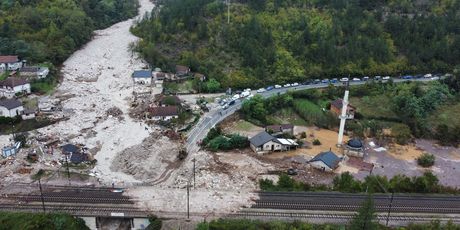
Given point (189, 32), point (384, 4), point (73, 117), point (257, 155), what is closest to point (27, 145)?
point (73, 117)

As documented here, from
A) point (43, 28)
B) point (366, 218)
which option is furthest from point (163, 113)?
point (43, 28)

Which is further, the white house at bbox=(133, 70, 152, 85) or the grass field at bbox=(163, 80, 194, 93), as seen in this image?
the white house at bbox=(133, 70, 152, 85)

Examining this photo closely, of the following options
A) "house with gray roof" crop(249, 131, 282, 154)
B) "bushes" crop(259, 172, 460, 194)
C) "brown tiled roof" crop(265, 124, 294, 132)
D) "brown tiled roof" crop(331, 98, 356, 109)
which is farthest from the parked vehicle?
"bushes" crop(259, 172, 460, 194)

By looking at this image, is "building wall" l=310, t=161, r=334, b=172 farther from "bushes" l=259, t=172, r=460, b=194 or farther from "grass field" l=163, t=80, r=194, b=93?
"grass field" l=163, t=80, r=194, b=93

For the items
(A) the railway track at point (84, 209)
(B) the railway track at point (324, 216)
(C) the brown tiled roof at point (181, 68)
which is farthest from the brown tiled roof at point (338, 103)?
(A) the railway track at point (84, 209)

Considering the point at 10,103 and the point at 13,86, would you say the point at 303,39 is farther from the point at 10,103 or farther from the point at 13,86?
the point at 10,103

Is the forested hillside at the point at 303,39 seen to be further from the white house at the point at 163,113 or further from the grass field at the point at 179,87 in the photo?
the white house at the point at 163,113

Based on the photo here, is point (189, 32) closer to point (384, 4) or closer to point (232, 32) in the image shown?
point (232, 32)
